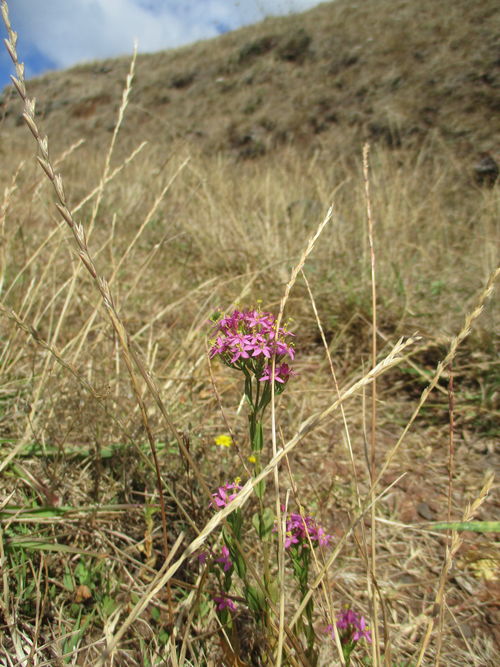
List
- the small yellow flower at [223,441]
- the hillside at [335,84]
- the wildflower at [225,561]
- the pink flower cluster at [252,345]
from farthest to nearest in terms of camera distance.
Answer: the hillside at [335,84] < the small yellow flower at [223,441] < the wildflower at [225,561] < the pink flower cluster at [252,345]

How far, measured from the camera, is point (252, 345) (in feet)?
2.09

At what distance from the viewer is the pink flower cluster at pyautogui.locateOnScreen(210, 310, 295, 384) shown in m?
0.63

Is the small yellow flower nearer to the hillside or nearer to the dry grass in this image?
the dry grass

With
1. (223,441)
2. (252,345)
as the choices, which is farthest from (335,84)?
(252,345)

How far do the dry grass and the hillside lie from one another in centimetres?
269

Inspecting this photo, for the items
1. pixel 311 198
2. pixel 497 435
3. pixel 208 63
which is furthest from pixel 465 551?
pixel 208 63

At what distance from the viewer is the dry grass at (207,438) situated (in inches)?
27.0

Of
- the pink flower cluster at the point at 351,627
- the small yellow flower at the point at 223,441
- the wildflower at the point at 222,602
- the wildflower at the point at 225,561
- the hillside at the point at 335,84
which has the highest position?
the hillside at the point at 335,84

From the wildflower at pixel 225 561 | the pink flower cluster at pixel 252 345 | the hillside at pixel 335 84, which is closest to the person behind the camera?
the pink flower cluster at pixel 252 345

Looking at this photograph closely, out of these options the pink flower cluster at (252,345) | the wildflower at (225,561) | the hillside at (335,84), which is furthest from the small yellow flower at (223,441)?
the hillside at (335,84)

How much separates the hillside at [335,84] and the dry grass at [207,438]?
269 centimetres

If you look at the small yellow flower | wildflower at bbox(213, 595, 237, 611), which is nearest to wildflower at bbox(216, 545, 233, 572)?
wildflower at bbox(213, 595, 237, 611)

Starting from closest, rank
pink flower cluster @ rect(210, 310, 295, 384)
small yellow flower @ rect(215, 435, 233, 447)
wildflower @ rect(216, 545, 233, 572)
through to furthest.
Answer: pink flower cluster @ rect(210, 310, 295, 384) → wildflower @ rect(216, 545, 233, 572) → small yellow flower @ rect(215, 435, 233, 447)

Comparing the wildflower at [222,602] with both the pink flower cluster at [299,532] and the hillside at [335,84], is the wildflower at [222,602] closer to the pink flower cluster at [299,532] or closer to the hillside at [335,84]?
the pink flower cluster at [299,532]
